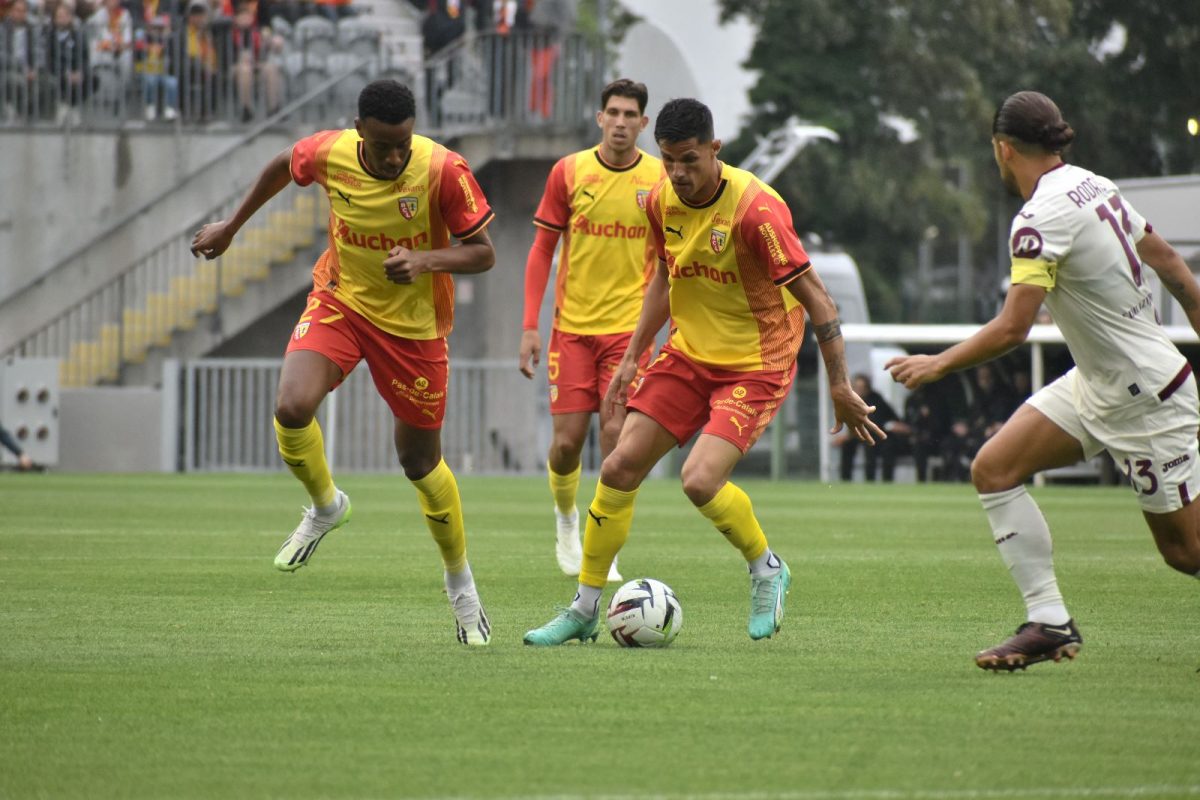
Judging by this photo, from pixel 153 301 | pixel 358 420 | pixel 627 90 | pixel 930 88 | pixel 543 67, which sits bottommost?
pixel 358 420

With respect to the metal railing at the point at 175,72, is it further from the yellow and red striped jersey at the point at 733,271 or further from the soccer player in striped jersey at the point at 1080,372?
the soccer player in striped jersey at the point at 1080,372

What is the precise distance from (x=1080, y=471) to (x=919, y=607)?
63.2 ft

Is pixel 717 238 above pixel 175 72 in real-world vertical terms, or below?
above

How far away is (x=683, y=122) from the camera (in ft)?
26.0

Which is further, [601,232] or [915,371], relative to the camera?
[601,232]

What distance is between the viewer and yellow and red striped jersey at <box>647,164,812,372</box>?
812 centimetres

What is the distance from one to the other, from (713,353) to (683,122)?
3.45ft

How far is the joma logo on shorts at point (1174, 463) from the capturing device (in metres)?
7.10

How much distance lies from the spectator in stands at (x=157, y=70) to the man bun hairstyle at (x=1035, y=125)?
963 inches

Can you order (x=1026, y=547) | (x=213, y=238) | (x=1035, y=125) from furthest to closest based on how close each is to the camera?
(x=213, y=238) → (x=1026, y=547) → (x=1035, y=125)

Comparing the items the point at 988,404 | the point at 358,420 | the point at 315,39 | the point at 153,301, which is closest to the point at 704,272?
the point at 988,404

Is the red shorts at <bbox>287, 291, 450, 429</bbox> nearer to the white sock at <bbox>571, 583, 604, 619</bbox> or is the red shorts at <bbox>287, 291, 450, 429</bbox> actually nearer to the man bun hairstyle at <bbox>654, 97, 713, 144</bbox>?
the white sock at <bbox>571, 583, 604, 619</bbox>

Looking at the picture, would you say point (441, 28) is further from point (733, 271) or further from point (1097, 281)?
point (1097, 281)

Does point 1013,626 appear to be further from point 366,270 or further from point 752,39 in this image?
point 752,39
